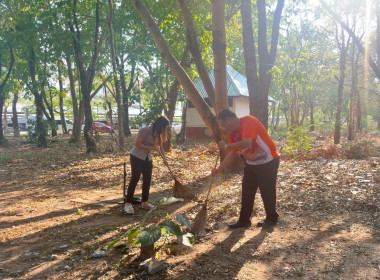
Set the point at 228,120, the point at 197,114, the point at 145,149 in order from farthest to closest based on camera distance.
→ the point at 197,114 < the point at 145,149 < the point at 228,120

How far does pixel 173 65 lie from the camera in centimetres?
712

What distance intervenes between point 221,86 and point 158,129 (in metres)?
2.55

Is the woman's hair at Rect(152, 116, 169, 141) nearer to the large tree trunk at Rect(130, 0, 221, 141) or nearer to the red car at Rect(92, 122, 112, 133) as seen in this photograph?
the large tree trunk at Rect(130, 0, 221, 141)

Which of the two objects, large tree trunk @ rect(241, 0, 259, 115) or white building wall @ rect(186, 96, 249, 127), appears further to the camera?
white building wall @ rect(186, 96, 249, 127)

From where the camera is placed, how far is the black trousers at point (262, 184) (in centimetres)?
413

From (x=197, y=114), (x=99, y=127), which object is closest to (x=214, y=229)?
(x=197, y=114)

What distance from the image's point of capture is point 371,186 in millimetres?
6066

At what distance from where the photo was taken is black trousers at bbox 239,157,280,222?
13.6ft

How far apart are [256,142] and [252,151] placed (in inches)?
4.8

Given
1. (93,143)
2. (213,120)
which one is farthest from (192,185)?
(93,143)

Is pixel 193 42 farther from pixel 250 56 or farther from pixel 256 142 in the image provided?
pixel 256 142

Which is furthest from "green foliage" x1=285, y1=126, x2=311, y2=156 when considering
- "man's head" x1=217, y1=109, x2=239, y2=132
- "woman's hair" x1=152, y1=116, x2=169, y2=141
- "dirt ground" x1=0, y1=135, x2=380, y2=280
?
"man's head" x1=217, y1=109, x2=239, y2=132

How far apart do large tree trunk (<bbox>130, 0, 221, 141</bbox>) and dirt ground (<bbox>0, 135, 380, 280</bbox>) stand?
137cm

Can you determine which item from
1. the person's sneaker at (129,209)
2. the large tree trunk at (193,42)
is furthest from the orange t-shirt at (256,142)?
the large tree trunk at (193,42)
